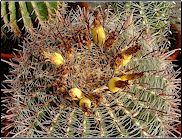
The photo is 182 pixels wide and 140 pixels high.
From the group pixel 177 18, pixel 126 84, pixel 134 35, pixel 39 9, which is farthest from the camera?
pixel 177 18

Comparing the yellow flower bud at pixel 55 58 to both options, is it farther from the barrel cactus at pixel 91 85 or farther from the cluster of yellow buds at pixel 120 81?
the cluster of yellow buds at pixel 120 81

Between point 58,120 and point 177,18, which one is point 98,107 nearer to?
point 58,120

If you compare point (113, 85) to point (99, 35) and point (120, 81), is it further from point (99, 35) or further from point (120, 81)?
point (99, 35)

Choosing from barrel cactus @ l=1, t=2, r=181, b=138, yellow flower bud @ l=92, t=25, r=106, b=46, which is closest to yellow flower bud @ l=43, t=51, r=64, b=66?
barrel cactus @ l=1, t=2, r=181, b=138

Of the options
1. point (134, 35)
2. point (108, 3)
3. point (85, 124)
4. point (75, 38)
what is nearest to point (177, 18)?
point (108, 3)

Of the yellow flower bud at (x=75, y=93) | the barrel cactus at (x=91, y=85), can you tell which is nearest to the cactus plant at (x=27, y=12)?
the barrel cactus at (x=91, y=85)

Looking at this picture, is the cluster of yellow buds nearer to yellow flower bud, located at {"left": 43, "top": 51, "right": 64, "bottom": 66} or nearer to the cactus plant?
yellow flower bud, located at {"left": 43, "top": 51, "right": 64, "bottom": 66}
